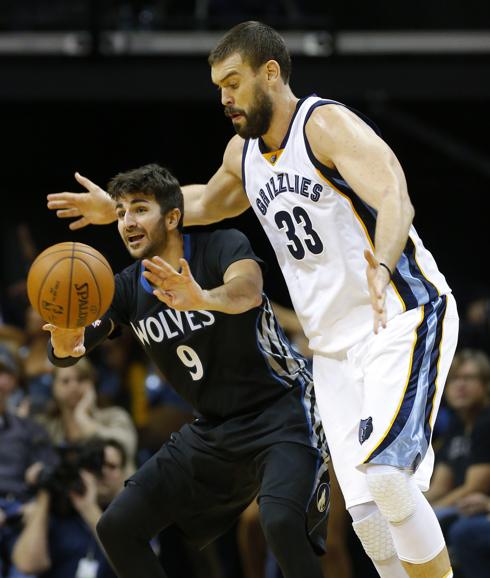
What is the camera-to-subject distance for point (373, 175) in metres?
4.43

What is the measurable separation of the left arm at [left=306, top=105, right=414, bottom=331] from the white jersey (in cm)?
9

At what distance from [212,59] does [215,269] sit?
953 mm

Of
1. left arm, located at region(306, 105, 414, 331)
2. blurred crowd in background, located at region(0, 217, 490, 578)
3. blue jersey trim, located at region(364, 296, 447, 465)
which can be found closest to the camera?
left arm, located at region(306, 105, 414, 331)

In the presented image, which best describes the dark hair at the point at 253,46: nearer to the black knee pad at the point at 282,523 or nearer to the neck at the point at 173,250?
the neck at the point at 173,250

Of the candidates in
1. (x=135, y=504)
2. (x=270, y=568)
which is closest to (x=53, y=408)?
(x=270, y=568)

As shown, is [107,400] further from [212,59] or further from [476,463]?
[212,59]

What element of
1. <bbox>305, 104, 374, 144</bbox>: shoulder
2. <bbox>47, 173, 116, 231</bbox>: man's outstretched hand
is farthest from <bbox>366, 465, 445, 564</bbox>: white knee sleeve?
<bbox>47, 173, 116, 231</bbox>: man's outstretched hand

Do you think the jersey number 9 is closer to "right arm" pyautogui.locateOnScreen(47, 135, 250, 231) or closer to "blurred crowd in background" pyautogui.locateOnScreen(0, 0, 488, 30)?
"right arm" pyautogui.locateOnScreen(47, 135, 250, 231)

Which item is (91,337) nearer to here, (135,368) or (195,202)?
(195,202)

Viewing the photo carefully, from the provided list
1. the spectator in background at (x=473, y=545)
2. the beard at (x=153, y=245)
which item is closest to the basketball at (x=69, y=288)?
the beard at (x=153, y=245)

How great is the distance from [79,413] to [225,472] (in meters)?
3.59

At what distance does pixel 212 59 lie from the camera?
4.89m

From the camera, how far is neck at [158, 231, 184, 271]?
5121mm

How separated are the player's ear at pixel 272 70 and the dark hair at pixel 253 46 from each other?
0.02 metres
